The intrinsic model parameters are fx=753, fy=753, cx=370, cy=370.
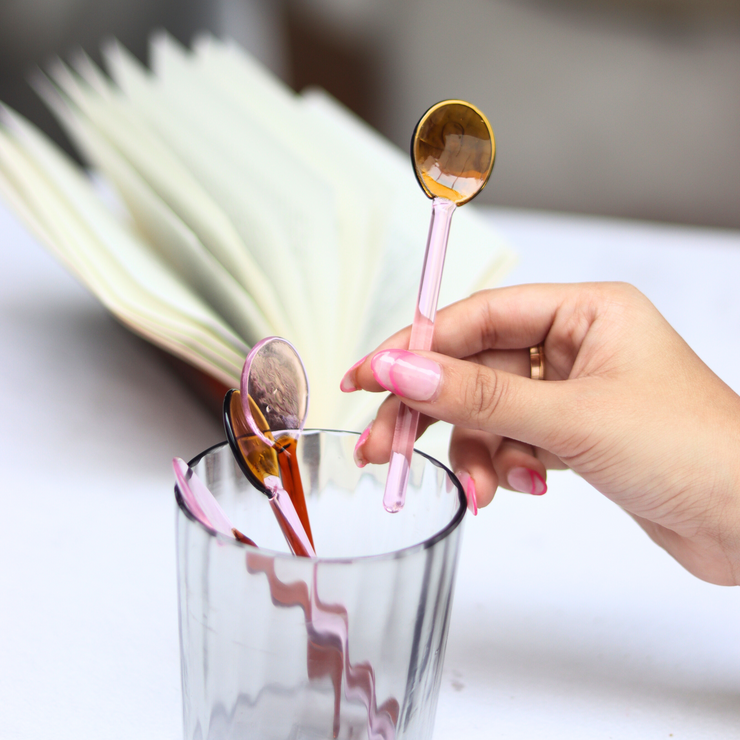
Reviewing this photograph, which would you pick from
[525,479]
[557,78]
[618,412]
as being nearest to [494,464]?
[525,479]

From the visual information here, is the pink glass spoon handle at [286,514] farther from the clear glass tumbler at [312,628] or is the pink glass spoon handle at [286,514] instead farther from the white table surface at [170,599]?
the white table surface at [170,599]

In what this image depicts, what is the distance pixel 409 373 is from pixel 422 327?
0.9 inches

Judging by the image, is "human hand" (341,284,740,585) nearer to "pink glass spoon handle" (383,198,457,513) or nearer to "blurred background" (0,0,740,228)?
"pink glass spoon handle" (383,198,457,513)

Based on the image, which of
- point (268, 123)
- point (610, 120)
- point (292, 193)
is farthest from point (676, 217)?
point (292, 193)

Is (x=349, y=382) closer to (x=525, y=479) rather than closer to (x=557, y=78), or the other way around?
(x=525, y=479)

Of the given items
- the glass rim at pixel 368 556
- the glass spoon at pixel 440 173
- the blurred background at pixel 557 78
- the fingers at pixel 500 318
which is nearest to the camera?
the glass rim at pixel 368 556

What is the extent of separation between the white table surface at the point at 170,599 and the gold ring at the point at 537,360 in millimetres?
105

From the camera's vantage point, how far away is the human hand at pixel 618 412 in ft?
1.15

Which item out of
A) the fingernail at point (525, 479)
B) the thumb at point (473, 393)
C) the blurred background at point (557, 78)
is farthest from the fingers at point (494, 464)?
the blurred background at point (557, 78)

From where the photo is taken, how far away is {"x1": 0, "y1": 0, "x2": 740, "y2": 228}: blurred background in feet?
5.66

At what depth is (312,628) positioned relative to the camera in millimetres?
251

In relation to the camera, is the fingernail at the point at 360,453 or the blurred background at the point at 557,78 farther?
the blurred background at the point at 557,78

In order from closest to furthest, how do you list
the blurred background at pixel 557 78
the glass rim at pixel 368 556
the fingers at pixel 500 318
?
the glass rim at pixel 368 556 < the fingers at pixel 500 318 < the blurred background at pixel 557 78

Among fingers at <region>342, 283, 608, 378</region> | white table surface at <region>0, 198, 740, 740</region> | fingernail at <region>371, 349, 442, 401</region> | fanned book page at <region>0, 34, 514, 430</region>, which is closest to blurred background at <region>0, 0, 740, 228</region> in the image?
fanned book page at <region>0, 34, 514, 430</region>
